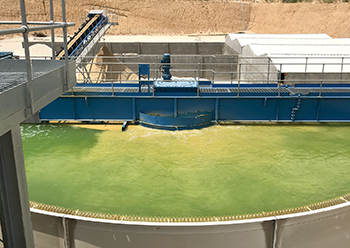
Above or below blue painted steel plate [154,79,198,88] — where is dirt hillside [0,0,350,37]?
above

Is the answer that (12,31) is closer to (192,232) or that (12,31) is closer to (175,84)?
(192,232)

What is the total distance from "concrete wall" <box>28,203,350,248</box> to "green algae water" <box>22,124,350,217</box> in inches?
54.0

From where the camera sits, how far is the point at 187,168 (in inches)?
338

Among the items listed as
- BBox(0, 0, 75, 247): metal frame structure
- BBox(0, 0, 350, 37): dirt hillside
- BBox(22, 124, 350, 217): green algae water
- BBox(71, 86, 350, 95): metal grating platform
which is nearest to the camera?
BBox(0, 0, 75, 247): metal frame structure

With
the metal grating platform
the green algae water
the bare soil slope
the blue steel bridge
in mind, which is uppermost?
the bare soil slope

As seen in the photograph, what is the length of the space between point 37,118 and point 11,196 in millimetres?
8663

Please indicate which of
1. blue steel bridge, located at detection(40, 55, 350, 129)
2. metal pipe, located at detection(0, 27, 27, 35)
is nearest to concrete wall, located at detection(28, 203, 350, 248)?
metal pipe, located at detection(0, 27, 27, 35)

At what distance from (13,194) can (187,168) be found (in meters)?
Result: 5.42

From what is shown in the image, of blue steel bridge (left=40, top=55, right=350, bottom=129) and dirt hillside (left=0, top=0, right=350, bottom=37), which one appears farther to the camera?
dirt hillside (left=0, top=0, right=350, bottom=37)

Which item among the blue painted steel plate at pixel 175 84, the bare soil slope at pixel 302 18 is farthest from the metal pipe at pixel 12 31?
the bare soil slope at pixel 302 18

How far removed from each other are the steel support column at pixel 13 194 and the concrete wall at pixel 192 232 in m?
1.64

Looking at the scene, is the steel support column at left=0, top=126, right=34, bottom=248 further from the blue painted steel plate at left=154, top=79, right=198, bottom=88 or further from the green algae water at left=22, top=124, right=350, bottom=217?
the blue painted steel plate at left=154, top=79, right=198, bottom=88

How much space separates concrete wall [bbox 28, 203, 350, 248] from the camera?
523 centimetres

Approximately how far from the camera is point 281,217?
539 cm
